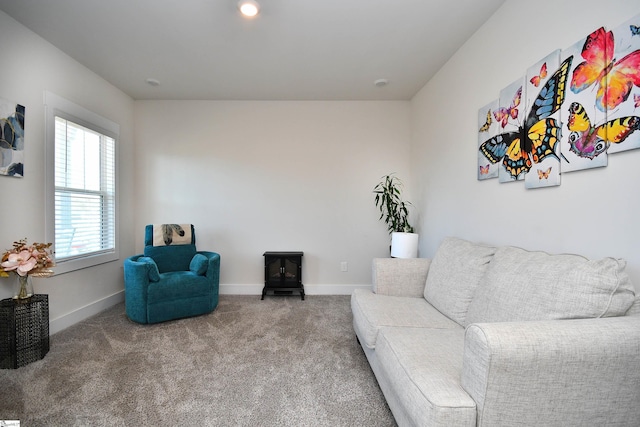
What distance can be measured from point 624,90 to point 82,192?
4.24 meters

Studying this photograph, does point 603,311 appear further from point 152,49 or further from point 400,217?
point 152,49

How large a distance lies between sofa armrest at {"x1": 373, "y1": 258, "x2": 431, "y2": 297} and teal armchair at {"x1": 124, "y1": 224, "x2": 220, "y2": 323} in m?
1.84

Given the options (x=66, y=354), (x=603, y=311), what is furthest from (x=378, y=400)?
(x=66, y=354)

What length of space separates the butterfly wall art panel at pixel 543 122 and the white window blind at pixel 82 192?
12.9 feet

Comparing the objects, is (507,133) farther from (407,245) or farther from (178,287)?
(178,287)

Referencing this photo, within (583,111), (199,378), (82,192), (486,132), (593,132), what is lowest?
(199,378)

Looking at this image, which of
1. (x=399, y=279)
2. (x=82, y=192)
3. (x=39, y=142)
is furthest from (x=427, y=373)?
(x=82, y=192)

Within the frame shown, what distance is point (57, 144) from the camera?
2.68m

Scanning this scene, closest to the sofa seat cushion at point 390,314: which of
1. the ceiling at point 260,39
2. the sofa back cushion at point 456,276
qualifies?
the sofa back cushion at point 456,276

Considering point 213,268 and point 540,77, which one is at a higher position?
point 540,77

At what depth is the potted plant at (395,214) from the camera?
2.93m

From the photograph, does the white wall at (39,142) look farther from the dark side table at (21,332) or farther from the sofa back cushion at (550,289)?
the sofa back cushion at (550,289)

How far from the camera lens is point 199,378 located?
192cm

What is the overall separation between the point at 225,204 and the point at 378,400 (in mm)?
3027
